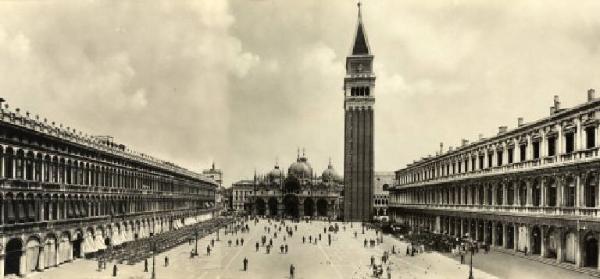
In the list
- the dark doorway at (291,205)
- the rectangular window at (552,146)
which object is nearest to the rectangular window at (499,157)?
the rectangular window at (552,146)

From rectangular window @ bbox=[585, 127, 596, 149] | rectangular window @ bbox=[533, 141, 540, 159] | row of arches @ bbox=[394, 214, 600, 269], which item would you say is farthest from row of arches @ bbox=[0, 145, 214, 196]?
rectangular window @ bbox=[533, 141, 540, 159]

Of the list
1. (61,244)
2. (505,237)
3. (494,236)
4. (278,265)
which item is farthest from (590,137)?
(61,244)

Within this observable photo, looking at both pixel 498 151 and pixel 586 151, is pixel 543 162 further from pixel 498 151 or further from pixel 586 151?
pixel 498 151

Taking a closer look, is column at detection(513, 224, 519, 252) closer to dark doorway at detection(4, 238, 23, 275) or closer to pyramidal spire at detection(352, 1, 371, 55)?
dark doorway at detection(4, 238, 23, 275)

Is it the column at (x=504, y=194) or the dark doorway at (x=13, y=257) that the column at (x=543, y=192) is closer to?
the column at (x=504, y=194)

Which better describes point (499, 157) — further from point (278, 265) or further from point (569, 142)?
point (278, 265)

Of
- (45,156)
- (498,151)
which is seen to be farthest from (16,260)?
(498,151)
